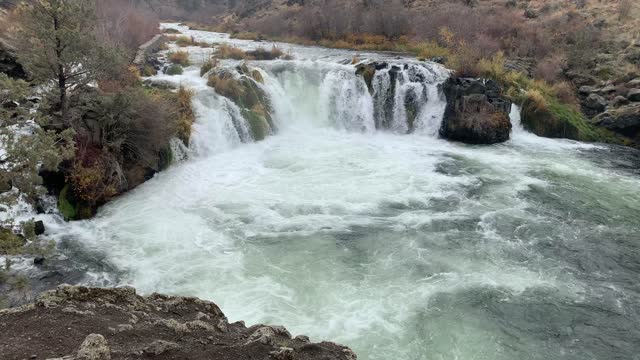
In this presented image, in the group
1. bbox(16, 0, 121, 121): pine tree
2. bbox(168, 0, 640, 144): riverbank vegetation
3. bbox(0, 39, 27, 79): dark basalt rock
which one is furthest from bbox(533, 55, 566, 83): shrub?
bbox(0, 39, 27, 79): dark basalt rock

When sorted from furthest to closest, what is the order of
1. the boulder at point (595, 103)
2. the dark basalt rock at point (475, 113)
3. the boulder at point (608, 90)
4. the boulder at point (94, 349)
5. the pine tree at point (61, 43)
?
the boulder at point (608, 90)
the boulder at point (595, 103)
the dark basalt rock at point (475, 113)
the pine tree at point (61, 43)
the boulder at point (94, 349)

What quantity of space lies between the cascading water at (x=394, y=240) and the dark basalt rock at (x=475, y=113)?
99 cm

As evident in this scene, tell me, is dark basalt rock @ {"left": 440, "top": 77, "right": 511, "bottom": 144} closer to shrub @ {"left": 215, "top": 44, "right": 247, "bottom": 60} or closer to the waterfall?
the waterfall

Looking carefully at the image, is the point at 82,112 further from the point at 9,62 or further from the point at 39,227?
the point at 9,62

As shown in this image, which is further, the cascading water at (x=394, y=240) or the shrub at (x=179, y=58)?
the shrub at (x=179, y=58)

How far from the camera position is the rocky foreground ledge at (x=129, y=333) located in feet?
12.4

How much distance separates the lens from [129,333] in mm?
4262

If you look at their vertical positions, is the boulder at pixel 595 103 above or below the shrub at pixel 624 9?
below

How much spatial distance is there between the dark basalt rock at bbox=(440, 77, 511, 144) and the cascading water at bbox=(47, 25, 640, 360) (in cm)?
99

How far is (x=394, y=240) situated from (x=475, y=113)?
11549 mm

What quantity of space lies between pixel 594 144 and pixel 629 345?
15.8 metres

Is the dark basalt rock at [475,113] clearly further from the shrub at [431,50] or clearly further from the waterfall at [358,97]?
the shrub at [431,50]

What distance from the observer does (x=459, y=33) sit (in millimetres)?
29188

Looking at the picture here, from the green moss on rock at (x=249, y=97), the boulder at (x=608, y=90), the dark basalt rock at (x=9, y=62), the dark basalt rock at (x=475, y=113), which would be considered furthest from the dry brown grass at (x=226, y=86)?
the boulder at (x=608, y=90)
